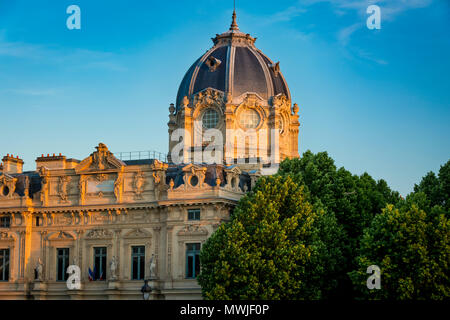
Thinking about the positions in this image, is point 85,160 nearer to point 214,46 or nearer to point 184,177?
point 184,177

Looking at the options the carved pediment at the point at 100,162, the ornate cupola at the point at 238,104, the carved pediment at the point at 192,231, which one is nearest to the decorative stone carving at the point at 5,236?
the carved pediment at the point at 100,162

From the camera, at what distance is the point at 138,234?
72562mm

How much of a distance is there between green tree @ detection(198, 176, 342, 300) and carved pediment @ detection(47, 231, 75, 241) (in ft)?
50.5

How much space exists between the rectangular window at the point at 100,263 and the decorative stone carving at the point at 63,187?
5.24 m

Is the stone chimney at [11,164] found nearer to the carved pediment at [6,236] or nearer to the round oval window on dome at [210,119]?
the carved pediment at [6,236]

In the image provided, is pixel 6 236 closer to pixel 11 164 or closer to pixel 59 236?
pixel 59 236

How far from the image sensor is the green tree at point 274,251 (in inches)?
2410

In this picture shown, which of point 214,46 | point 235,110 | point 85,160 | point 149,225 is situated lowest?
point 149,225

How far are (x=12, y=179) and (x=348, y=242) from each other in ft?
98.1

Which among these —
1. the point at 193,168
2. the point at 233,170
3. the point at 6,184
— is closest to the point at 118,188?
the point at 193,168

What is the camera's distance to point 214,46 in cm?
9369

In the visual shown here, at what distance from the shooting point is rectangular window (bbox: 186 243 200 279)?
229ft
